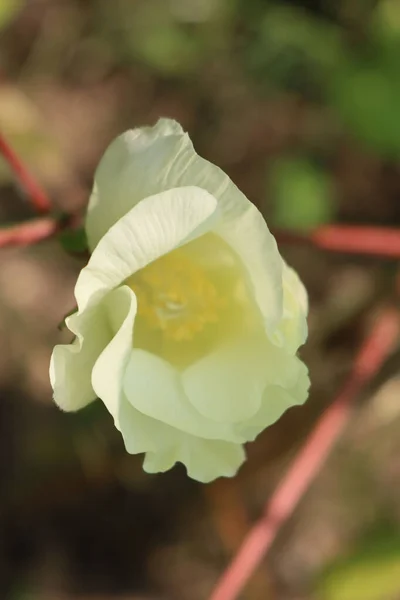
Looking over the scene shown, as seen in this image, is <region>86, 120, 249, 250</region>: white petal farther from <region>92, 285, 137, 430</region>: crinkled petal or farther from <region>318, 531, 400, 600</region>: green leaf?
<region>318, 531, 400, 600</region>: green leaf

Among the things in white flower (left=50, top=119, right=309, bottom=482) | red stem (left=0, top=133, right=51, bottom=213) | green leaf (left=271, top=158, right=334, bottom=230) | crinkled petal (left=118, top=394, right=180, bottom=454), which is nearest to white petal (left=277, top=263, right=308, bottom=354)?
white flower (left=50, top=119, right=309, bottom=482)

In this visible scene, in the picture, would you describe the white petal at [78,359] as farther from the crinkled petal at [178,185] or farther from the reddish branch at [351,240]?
the reddish branch at [351,240]

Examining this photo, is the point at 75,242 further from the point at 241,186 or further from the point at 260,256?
the point at 241,186

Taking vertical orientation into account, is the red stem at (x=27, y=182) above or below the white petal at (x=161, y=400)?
below

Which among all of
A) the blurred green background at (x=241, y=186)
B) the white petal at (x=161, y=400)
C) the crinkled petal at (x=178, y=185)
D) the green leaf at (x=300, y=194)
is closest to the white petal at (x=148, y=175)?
the crinkled petal at (x=178, y=185)

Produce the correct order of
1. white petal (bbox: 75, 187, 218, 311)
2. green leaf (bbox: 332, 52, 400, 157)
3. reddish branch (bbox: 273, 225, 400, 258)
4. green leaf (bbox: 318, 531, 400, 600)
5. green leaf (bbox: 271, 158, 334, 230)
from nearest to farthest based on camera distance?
white petal (bbox: 75, 187, 218, 311), reddish branch (bbox: 273, 225, 400, 258), green leaf (bbox: 318, 531, 400, 600), green leaf (bbox: 332, 52, 400, 157), green leaf (bbox: 271, 158, 334, 230)

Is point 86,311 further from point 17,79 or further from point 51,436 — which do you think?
point 17,79

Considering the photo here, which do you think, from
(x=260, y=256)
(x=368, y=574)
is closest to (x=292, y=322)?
(x=260, y=256)

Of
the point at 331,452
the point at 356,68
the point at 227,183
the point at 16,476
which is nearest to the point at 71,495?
the point at 16,476
